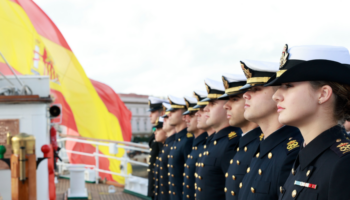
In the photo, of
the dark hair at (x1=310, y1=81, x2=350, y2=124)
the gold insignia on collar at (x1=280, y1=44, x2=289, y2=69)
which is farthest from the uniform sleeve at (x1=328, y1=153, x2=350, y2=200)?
the gold insignia on collar at (x1=280, y1=44, x2=289, y2=69)

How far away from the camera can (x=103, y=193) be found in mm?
8344

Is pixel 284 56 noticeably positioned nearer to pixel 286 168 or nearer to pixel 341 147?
pixel 341 147

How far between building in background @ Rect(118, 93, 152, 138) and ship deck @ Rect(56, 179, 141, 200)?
64586mm

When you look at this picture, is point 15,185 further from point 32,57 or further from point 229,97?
point 32,57

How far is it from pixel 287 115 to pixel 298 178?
1.01ft

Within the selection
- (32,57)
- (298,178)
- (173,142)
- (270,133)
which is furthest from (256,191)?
(32,57)

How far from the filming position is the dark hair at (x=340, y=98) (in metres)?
1.71

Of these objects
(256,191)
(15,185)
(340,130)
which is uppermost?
(340,130)

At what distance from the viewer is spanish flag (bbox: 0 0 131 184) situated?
9259 millimetres

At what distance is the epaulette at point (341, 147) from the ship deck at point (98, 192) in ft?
21.9

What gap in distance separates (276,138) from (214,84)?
181cm

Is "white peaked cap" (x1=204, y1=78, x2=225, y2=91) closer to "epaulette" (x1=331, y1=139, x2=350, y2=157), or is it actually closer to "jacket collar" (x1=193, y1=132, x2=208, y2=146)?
"jacket collar" (x1=193, y1=132, x2=208, y2=146)

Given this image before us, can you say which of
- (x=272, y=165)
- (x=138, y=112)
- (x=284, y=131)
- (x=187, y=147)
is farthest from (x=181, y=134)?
(x=138, y=112)

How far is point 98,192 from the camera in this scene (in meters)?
8.41
